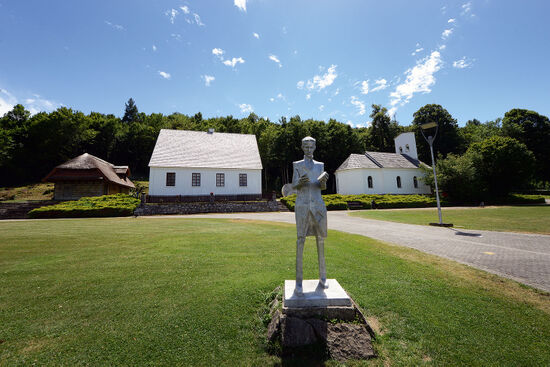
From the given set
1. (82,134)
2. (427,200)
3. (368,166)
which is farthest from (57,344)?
(82,134)

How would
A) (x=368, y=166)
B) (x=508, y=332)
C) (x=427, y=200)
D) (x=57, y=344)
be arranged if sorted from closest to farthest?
(x=57, y=344), (x=508, y=332), (x=427, y=200), (x=368, y=166)

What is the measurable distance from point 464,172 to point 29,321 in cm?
3608

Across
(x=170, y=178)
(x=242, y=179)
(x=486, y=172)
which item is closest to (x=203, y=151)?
(x=170, y=178)

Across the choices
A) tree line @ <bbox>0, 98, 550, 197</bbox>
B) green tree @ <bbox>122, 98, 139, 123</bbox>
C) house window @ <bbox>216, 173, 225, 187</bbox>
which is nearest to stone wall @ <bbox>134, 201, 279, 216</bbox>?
house window @ <bbox>216, 173, 225, 187</bbox>

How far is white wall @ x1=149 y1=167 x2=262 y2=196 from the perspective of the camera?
2532 centimetres

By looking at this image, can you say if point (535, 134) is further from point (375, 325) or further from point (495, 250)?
point (375, 325)

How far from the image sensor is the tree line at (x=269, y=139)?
1478 inches

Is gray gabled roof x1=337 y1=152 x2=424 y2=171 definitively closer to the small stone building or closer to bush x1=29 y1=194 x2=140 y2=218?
bush x1=29 y1=194 x2=140 y2=218

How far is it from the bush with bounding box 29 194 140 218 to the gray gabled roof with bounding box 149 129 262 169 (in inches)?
266

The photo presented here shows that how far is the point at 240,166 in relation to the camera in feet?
92.3

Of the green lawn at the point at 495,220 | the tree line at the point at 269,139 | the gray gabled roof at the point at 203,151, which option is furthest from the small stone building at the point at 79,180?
the green lawn at the point at 495,220

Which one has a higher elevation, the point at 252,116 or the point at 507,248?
the point at 252,116

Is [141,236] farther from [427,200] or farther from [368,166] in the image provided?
[368,166]

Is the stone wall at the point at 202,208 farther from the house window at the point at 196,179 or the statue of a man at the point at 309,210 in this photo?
the statue of a man at the point at 309,210
